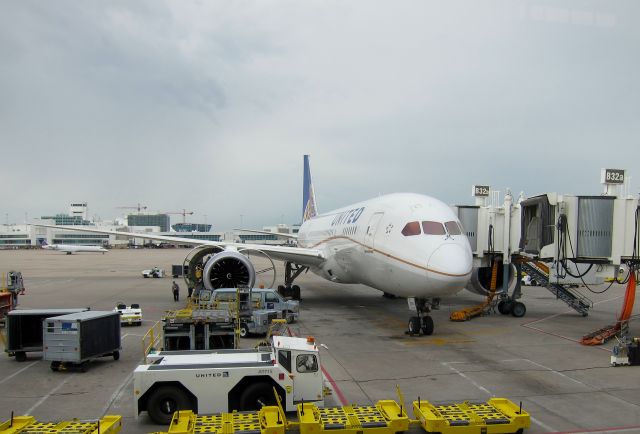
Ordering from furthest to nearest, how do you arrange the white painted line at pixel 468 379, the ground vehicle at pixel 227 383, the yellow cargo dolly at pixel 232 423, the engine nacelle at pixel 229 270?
the engine nacelle at pixel 229 270 → the white painted line at pixel 468 379 → the ground vehicle at pixel 227 383 → the yellow cargo dolly at pixel 232 423

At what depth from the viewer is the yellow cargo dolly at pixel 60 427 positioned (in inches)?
318

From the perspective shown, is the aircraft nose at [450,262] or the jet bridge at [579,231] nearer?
the aircraft nose at [450,262]

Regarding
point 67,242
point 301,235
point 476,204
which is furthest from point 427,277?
point 67,242

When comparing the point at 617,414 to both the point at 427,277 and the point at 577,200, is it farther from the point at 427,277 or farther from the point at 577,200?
the point at 577,200

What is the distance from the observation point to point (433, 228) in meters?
17.6

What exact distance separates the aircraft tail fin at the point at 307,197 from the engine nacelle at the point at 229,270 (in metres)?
19.8

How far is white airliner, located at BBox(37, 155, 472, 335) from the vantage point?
16.4 metres

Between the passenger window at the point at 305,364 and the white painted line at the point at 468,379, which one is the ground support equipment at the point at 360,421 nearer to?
the passenger window at the point at 305,364

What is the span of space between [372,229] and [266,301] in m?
4.93

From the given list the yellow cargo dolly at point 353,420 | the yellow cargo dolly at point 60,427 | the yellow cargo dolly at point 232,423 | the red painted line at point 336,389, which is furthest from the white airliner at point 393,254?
the yellow cargo dolly at point 60,427

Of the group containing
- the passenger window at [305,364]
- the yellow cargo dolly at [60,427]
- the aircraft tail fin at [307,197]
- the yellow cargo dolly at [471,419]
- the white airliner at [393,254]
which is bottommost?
the yellow cargo dolly at [471,419]

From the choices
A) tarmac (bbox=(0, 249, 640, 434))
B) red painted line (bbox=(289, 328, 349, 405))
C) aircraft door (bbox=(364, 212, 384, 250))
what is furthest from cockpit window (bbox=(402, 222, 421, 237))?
red painted line (bbox=(289, 328, 349, 405))

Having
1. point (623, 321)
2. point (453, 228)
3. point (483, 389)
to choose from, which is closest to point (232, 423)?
point (483, 389)

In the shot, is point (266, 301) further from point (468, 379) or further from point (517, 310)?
point (517, 310)
